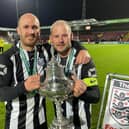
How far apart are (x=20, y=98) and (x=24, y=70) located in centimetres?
16

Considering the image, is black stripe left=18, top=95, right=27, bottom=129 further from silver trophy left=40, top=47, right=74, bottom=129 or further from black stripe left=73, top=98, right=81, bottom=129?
silver trophy left=40, top=47, right=74, bottom=129

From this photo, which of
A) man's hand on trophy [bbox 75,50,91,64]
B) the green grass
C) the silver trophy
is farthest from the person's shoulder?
the green grass

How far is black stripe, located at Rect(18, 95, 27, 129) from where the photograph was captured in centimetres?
146

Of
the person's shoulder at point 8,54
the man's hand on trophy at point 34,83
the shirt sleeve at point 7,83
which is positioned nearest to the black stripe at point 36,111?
the shirt sleeve at point 7,83

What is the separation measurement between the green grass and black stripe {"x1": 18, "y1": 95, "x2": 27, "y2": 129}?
22.3 inches

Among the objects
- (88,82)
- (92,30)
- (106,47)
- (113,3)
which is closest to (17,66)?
(88,82)

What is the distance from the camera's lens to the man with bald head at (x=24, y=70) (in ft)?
4.66

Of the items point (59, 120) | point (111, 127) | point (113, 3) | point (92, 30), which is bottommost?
point (111, 127)

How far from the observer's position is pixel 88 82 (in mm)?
1359

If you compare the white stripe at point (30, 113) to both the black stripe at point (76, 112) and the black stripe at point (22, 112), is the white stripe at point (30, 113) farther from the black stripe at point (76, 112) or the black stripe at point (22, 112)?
the black stripe at point (76, 112)

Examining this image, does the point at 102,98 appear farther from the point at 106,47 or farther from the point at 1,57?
the point at 1,57

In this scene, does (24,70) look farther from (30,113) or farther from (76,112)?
(76,112)

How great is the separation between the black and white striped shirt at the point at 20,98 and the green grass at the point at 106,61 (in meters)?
0.55

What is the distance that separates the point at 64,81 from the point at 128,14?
99.1 inches
